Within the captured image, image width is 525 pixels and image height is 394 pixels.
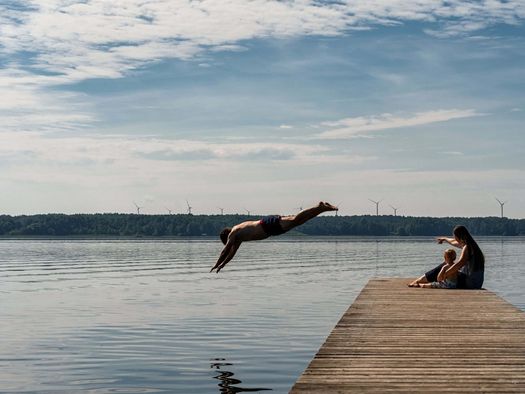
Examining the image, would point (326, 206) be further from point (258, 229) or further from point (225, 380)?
point (225, 380)

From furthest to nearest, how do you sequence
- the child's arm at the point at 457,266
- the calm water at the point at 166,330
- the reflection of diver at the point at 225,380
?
the child's arm at the point at 457,266, the calm water at the point at 166,330, the reflection of diver at the point at 225,380

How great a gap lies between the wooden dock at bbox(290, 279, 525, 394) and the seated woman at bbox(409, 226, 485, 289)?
2.15m

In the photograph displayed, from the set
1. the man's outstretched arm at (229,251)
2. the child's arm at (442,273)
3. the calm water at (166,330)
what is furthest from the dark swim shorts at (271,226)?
the child's arm at (442,273)

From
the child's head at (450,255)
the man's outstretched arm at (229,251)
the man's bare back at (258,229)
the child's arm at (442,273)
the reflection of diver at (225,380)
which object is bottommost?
the reflection of diver at (225,380)

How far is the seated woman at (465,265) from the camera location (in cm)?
2602

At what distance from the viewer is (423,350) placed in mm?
15195

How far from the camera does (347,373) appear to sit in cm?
1289

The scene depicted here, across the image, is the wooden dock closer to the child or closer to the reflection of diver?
the reflection of diver

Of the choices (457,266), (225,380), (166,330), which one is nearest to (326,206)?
(225,380)

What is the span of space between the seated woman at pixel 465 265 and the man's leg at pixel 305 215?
993 cm

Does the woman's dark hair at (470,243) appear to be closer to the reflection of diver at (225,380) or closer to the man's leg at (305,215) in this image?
the reflection of diver at (225,380)

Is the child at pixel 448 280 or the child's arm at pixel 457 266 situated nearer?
the child's arm at pixel 457 266

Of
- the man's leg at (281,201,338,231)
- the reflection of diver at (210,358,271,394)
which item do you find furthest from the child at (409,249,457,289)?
the man's leg at (281,201,338,231)

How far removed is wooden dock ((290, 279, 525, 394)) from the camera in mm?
12070
